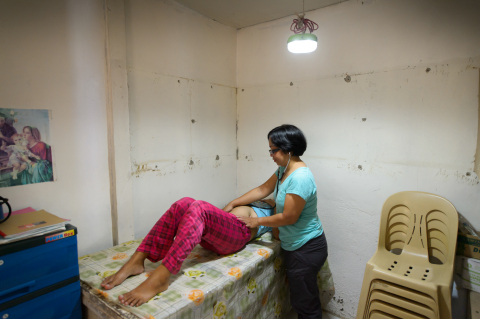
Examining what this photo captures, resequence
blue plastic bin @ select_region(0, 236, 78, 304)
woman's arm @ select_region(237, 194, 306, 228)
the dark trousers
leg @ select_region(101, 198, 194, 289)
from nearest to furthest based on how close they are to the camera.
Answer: blue plastic bin @ select_region(0, 236, 78, 304), leg @ select_region(101, 198, 194, 289), woman's arm @ select_region(237, 194, 306, 228), the dark trousers

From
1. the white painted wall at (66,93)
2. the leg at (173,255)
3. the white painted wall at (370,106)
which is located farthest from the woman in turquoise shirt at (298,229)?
the white painted wall at (66,93)

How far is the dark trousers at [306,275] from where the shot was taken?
201cm

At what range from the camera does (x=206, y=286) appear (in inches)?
63.6

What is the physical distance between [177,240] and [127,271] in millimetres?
357

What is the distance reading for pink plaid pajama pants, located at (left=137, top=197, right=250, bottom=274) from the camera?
162 cm

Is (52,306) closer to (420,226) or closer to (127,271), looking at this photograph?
(127,271)

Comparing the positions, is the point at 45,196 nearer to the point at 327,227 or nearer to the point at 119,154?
the point at 119,154

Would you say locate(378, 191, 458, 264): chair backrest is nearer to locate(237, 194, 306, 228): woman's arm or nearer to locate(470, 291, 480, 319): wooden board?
locate(470, 291, 480, 319): wooden board

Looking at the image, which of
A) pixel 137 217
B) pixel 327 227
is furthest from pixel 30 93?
pixel 327 227

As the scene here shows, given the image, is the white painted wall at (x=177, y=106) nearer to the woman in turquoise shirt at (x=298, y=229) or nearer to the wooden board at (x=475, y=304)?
the woman in turquoise shirt at (x=298, y=229)

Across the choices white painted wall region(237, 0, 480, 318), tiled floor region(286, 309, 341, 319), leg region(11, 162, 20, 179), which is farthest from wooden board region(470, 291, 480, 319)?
leg region(11, 162, 20, 179)

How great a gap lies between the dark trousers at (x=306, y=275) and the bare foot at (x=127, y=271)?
1.05 meters

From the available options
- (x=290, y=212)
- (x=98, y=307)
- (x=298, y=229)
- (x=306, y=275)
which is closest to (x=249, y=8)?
(x=290, y=212)

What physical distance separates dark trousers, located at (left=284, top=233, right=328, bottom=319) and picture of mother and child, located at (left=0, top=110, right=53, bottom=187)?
174cm
